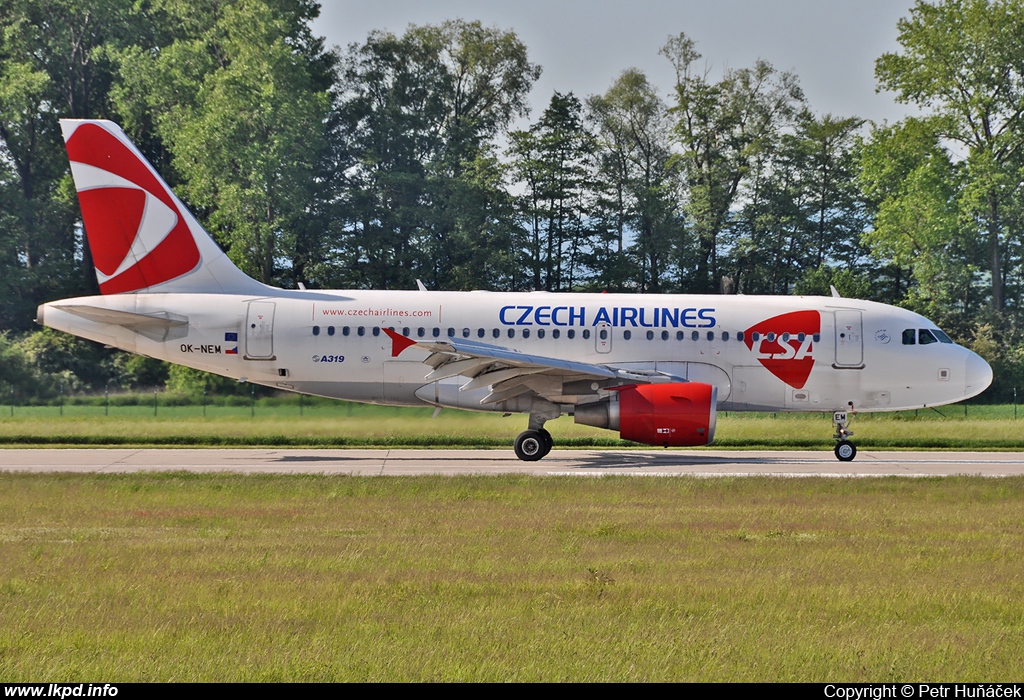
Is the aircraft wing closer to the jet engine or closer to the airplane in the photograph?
the airplane

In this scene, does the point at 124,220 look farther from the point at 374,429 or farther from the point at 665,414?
the point at 665,414

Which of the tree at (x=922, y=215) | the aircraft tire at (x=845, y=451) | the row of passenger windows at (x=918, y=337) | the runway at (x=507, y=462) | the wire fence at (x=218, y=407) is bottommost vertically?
the runway at (x=507, y=462)

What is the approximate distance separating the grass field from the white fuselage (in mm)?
1741

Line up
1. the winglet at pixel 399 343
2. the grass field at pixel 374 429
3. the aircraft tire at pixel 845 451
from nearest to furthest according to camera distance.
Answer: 1. the aircraft tire at pixel 845 451
2. the winglet at pixel 399 343
3. the grass field at pixel 374 429

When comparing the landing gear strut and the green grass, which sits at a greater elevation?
the landing gear strut

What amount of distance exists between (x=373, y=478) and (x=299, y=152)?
1339 inches

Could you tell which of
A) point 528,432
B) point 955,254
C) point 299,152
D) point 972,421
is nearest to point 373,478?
point 528,432

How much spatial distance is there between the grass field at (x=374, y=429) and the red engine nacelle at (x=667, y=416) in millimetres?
5589

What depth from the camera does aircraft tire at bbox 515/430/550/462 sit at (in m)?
23.8

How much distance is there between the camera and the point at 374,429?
26000mm

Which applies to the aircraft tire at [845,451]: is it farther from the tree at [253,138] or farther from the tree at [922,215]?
the tree at [253,138]

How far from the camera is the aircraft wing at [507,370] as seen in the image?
73.6 feet

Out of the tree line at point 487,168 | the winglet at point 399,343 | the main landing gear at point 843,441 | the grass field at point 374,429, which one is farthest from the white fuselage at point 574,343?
the tree line at point 487,168

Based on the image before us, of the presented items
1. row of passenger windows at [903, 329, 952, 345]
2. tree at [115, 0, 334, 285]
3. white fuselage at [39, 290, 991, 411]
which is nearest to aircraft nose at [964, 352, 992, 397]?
white fuselage at [39, 290, 991, 411]
